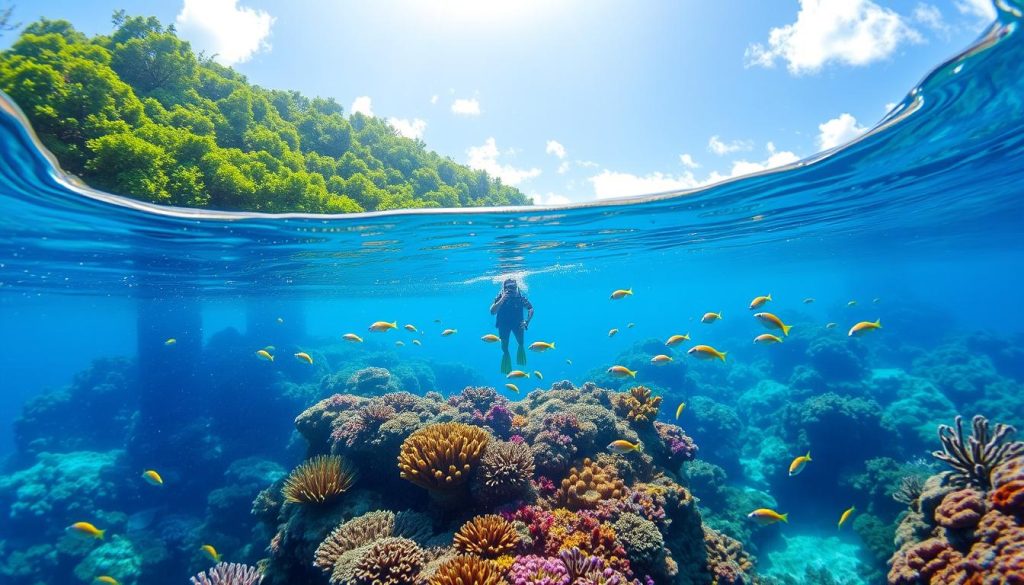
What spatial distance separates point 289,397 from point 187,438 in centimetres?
475

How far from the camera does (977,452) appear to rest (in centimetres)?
508

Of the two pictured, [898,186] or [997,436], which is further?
[898,186]

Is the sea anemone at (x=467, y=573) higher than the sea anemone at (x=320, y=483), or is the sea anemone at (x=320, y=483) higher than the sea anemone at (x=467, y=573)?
the sea anemone at (x=467, y=573)

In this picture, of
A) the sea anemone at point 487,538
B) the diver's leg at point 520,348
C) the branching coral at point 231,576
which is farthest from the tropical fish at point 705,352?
the branching coral at point 231,576

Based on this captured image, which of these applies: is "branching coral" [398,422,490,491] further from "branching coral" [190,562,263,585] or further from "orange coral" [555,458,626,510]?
"branching coral" [190,562,263,585]

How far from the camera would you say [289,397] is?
23203 mm

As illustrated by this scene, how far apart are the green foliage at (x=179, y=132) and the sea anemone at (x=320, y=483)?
736 centimetres

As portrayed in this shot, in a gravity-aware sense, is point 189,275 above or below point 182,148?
below

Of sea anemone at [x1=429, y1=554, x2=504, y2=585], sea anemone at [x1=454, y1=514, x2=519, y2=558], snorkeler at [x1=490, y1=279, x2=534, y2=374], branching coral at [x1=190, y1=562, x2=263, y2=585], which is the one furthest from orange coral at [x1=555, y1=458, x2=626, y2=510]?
snorkeler at [x1=490, y1=279, x2=534, y2=374]

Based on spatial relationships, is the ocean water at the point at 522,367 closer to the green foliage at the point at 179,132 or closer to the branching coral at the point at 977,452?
the green foliage at the point at 179,132

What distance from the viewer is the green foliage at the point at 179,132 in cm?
801

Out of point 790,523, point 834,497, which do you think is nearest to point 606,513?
point 790,523

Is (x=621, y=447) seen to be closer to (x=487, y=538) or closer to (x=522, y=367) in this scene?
(x=487, y=538)

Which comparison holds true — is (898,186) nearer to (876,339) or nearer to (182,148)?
(182,148)
